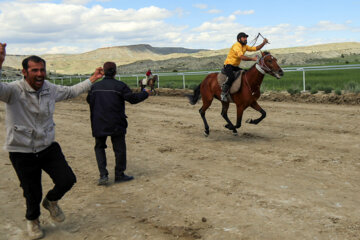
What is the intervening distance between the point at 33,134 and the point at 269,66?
22.5 ft

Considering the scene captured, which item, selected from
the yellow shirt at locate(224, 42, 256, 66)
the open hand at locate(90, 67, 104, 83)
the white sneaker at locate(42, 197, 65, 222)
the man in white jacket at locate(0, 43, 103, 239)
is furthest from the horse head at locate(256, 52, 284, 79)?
the white sneaker at locate(42, 197, 65, 222)

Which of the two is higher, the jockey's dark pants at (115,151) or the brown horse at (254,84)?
the brown horse at (254,84)

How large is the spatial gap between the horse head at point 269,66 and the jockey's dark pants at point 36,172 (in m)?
6.53

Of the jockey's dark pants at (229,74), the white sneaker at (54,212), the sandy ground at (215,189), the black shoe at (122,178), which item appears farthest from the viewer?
the jockey's dark pants at (229,74)

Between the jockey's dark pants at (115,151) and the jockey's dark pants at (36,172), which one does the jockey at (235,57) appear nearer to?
the jockey's dark pants at (115,151)

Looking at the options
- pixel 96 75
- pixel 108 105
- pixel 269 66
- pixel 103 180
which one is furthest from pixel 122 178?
pixel 269 66

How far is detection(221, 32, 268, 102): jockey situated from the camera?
397 inches

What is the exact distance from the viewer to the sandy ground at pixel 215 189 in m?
4.68

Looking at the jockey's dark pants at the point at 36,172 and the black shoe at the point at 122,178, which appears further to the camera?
the black shoe at the point at 122,178

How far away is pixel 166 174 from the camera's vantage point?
7.11 m

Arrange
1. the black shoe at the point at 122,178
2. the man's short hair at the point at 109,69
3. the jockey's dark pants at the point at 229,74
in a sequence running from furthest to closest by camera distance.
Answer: the jockey's dark pants at the point at 229,74 → the black shoe at the point at 122,178 → the man's short hair at the point at 109,69

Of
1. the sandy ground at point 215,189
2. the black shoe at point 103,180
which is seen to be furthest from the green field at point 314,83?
the black shoe at point 103,180

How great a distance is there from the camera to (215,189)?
20.1 ft

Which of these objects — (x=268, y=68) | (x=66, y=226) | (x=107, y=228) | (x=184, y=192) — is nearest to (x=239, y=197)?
(x=184, y=192)
